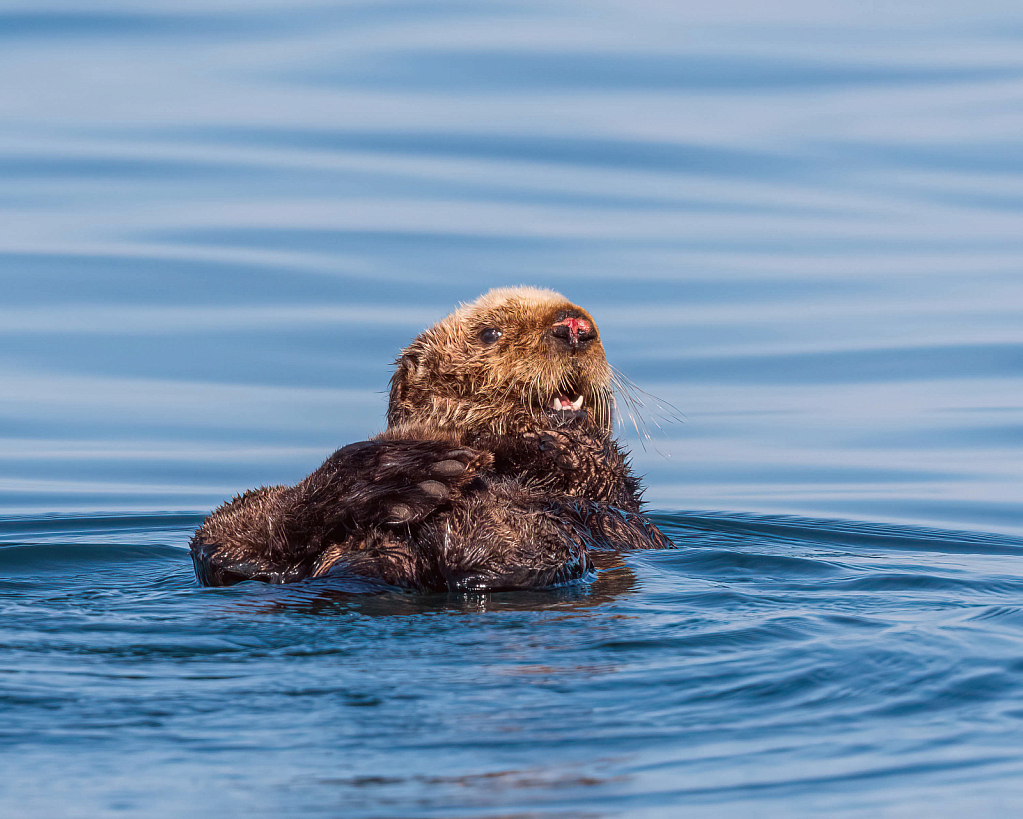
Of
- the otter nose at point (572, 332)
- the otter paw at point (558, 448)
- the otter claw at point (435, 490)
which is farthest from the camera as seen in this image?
the otter nose at point (572, 332)

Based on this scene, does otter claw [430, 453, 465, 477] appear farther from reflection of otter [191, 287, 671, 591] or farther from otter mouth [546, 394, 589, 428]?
otter mouth [546, 394, 589, 428]

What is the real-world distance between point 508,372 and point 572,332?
0.28 meters

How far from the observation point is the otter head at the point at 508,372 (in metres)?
4.91

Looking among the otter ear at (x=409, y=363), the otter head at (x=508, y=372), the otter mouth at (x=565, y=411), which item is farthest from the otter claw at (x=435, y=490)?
the otter ear at (x=409, y=363)

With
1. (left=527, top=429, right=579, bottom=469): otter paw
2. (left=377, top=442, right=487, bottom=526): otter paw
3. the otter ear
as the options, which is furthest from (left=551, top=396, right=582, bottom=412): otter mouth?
(left=377, top=442, right=487, bottom=526): otter paw

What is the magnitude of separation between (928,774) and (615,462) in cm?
237

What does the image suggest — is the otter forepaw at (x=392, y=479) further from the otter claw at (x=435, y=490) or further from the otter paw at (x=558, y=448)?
the otter paw at (x=558, y=448)

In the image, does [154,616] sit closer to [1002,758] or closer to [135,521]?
[1002,758]

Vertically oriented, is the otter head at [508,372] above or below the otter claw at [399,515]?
above

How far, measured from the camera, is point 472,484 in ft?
13.5

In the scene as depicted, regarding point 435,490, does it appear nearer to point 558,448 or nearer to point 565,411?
point 558,448

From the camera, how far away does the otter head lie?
16.1 feet

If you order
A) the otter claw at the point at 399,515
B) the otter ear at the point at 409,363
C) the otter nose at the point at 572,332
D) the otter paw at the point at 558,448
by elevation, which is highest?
the otter nose at the point at 572,332

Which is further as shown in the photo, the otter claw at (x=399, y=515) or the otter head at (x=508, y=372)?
the otter head at (x=508, y=372)
